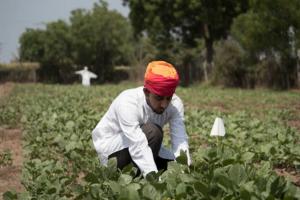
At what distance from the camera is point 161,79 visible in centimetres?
372

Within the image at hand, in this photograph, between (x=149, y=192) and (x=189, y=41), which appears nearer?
(x=149, y=192)

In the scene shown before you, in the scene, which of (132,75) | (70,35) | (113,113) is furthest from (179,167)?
(70,35)

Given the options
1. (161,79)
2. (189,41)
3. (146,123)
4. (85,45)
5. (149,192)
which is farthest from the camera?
(85,45)

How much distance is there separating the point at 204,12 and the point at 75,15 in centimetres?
1580

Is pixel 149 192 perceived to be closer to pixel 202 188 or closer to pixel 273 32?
pixel 202 188

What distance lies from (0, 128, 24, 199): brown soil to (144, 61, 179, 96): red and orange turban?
2.03 meters

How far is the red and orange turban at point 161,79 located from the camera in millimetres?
3730

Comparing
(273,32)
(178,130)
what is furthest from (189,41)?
(178,130)

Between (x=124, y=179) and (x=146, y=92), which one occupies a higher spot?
(x=146, y=92)

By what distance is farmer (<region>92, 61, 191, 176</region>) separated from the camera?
3766 millimetres

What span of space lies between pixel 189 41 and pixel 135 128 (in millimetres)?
33448

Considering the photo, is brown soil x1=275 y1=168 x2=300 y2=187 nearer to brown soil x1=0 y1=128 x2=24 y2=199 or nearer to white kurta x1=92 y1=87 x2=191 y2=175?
white kurta x1=92 y1=87 x2=191 y2=175

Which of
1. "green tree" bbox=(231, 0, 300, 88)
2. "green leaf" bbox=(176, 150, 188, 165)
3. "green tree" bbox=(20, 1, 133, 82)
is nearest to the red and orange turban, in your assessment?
"green leaf" bbox=(176, 150, 188, 165)

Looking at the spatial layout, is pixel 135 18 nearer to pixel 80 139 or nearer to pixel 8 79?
pixel 8 79
